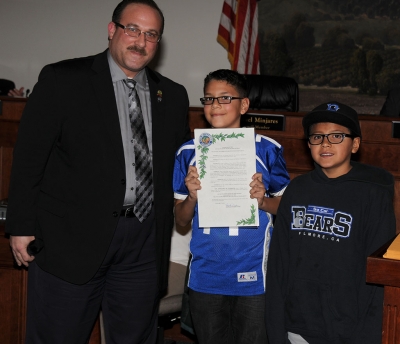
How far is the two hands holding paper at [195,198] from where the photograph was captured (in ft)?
7.52

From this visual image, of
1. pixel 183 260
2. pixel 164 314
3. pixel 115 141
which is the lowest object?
pixel 164 314

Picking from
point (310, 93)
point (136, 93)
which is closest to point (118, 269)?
point (136, 93)

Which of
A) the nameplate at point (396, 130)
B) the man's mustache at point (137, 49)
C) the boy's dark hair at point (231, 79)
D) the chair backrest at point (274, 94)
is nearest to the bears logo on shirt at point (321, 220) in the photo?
the boy's dark hair at point (231, 79)

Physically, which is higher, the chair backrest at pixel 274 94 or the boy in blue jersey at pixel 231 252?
the chair backrest at pixel 274 94

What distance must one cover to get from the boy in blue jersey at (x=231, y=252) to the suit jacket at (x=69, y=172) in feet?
1.13

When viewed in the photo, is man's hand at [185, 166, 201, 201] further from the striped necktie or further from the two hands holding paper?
the striped necktie

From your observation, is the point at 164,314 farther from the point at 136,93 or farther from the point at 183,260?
the point at 136,93

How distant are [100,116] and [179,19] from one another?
5.25 m

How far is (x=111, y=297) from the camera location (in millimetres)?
2453

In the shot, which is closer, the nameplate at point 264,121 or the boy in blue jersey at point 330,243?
the boy in blue jersey at point 330,243

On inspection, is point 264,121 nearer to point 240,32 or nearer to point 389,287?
point 389,287

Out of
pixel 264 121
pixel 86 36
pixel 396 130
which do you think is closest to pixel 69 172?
pixel 264 121

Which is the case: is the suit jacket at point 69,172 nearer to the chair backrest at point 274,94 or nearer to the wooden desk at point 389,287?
the wooden desk at point 389,287

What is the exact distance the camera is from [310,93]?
271 inches
